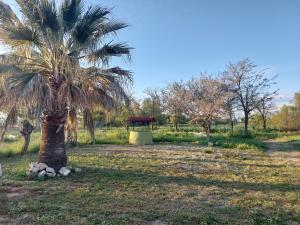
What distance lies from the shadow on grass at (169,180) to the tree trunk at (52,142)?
29.1 inches

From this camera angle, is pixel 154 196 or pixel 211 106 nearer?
pixel 154 196

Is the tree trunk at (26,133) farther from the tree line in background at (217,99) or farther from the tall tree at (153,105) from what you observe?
the tall tree at (153,105)

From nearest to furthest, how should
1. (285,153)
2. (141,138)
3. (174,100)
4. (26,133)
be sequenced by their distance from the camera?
(26,133) < (285,153) < (141,138) < (174,100)

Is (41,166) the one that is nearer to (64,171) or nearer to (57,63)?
(64,171)

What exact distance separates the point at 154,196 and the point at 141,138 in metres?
11.6

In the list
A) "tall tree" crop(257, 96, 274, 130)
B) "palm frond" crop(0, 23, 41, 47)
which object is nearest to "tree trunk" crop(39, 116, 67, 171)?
"palm frond" crop(0, 23, 41, 47)

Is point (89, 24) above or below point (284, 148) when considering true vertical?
above

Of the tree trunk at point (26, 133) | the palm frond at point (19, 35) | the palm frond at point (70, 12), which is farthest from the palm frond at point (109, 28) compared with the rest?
the tree trunk at point (26, 133)

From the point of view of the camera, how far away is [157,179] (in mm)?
6914

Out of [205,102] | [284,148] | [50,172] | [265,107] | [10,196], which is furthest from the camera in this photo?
[265,107]

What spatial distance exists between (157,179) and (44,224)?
11.2 ft

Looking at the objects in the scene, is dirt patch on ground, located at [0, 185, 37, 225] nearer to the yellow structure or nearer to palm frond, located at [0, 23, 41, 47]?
palm frond, located at [0, 23, 41, 47]

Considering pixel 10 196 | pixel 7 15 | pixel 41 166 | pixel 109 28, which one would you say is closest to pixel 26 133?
pixel 41 166

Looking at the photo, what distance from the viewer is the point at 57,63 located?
6.69 m
